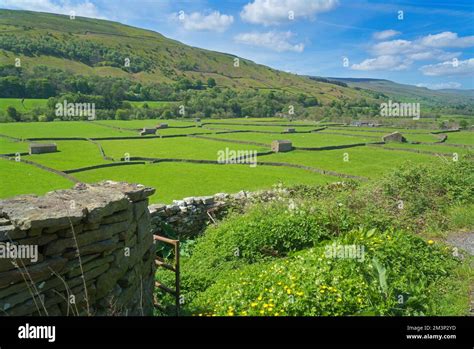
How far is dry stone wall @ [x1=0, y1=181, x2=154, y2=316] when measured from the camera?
14.1 feet

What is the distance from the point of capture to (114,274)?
218 inches

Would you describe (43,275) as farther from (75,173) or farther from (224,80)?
(224,80)

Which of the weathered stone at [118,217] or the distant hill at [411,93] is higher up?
the distant hill at [411,93]

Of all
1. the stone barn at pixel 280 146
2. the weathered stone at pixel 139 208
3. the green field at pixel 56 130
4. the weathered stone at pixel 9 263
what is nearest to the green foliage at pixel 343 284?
the weathered stone at pixel 139 208

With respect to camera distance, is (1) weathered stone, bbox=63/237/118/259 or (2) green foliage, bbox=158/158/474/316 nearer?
(1) weathered stone, bbox=63/237/118/259

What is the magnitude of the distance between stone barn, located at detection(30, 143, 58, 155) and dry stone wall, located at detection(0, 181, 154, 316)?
41.0 m

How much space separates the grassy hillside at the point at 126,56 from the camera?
10369 centimetres

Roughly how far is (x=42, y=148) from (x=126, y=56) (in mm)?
82920

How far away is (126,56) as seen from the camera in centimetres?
12006

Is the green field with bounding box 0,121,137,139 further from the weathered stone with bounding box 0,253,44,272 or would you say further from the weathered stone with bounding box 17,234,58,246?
the weathered stone with bounding box 0,253,44,272

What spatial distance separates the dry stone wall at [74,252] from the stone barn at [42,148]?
135 feet

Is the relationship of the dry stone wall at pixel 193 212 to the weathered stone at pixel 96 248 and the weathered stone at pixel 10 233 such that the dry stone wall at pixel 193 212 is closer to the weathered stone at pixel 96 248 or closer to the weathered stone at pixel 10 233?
the weathered stone at pixel 96 248

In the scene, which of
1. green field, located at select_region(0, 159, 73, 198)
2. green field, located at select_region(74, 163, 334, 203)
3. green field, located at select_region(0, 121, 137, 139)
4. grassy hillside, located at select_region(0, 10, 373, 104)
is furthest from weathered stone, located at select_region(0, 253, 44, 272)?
grassy hillside, located at select_region(0, 10, 373, 104)

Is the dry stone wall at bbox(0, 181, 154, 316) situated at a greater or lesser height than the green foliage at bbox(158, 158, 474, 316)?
greater
